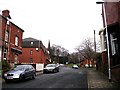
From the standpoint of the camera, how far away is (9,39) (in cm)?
3098

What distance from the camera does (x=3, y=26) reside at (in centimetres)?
2870

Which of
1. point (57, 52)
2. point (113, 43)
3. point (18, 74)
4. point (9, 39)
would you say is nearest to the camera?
point (18, 74)

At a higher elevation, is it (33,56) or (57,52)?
(57,52)

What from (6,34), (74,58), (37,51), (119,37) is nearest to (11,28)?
(6,34)

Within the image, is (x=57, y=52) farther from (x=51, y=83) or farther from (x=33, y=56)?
(x=51, y=83)

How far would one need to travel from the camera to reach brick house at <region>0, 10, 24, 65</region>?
93.3 ft

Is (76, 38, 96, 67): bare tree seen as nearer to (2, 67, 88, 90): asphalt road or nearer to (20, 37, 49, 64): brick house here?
(20, 37, 49, 64): brick house

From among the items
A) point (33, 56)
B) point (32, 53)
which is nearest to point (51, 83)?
point (33, 56)

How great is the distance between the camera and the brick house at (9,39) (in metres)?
28.4

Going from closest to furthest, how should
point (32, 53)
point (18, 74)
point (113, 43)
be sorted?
point (18, 74) → point (113, 43) → point (32, 53)

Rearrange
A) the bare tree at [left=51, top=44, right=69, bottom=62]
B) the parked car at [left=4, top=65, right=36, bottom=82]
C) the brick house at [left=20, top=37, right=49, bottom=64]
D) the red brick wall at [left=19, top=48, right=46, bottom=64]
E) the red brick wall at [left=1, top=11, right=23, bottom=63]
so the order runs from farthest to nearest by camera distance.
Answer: the bare tree at [left=51, top=44, right=69, bottom=62]
the brick house at [left=20, top=37, right=49, bottom=64]
the red brick wall at [left=19, top=48, right=46, bottom=64]
the red brick wall at [left=1, top=11, right=23, bottom=63]
the parked car at [left=4, top=65, right=36, bottom=82]

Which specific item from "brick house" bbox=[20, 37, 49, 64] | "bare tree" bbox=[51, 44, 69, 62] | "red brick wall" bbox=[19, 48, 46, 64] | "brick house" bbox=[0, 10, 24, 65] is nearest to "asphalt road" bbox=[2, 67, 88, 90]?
"brick house" bbox=[0, 10, 24, 65]

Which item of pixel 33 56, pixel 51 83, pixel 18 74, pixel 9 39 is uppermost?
pixel 9 39

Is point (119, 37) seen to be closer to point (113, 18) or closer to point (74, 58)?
point (113, 18)
